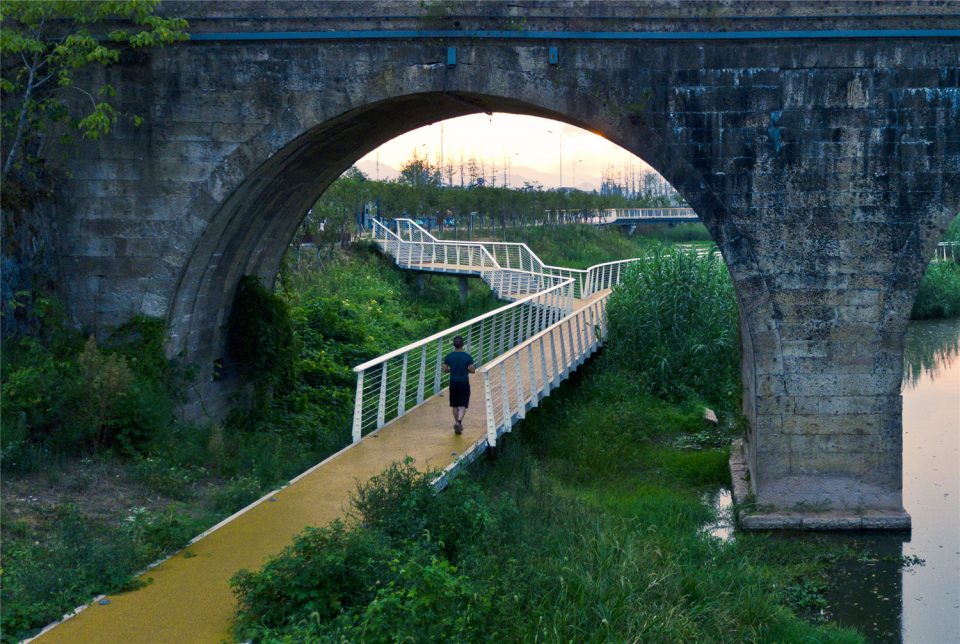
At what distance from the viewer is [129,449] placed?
9.92 m

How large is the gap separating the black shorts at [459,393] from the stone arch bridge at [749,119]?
2900 mm

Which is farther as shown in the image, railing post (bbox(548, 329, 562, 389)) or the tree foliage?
railing post (bbox(548, 329, 562, 389))

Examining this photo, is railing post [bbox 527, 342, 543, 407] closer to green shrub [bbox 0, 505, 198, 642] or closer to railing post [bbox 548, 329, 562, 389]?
railing post [bbox 548, 329, 562, 389]

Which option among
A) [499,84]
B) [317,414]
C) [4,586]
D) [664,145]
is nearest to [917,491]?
[664,145]

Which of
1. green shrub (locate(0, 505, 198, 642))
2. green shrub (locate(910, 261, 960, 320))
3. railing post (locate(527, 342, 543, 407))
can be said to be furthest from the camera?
green shrub (locate(910, 261, 960, 320))

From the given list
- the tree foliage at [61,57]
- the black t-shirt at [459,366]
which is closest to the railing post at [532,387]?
the black t-shirt at [459,366]

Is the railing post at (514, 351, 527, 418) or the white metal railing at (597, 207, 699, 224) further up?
the white metal railing at (597, 207, 699, 224)

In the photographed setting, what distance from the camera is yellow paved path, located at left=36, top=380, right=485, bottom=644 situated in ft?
19.8

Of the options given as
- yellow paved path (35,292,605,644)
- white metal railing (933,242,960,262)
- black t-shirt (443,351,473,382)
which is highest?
white metal railing (933,242,960,262)

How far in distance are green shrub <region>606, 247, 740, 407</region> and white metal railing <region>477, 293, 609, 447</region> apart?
637mm

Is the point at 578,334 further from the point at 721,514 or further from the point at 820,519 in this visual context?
the point at 820,519

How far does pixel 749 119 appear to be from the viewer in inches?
407

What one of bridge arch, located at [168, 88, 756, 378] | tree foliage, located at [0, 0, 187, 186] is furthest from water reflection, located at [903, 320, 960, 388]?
tree foliage, located at [0, 0, 187, 186]

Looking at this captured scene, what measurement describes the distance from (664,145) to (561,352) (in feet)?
16.1
